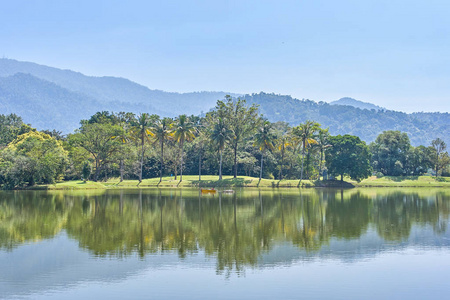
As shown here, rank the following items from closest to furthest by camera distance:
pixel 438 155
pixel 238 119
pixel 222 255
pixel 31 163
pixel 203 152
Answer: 1. pixel 222 255
2. pixel 31 163
3. pixel 238 119
4. pixel 203 152
5. pixel 438 155

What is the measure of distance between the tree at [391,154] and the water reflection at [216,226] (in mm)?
71378

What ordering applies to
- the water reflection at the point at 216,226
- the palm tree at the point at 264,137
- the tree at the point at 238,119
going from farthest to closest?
the tree at the point at 238,119
the palm tree at the point at 264,137
the water reflection at the point at 216,226

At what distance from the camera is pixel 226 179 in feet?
340

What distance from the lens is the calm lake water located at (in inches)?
794

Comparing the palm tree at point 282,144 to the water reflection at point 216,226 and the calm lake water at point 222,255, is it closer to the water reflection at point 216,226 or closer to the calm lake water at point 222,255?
the water reflection at point 216,226

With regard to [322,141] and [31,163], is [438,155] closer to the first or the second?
[322,141]

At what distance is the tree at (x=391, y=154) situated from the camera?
411 feet

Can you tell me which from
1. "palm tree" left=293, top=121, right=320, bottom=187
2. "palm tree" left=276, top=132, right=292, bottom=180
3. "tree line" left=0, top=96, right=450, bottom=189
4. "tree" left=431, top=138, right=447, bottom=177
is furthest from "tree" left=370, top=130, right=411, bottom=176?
"palm tree" left=293, top=121, right=320, bottom=187

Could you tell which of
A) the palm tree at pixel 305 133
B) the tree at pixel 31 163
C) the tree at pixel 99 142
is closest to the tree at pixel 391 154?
the palm tree at pixel 305 133

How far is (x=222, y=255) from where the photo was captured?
26.6 meters

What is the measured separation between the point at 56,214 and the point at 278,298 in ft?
109

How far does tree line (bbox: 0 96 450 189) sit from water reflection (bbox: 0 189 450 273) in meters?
33.1

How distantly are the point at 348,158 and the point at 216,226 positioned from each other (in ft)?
243

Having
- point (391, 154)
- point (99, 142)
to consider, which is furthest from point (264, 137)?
point (391, 154)
